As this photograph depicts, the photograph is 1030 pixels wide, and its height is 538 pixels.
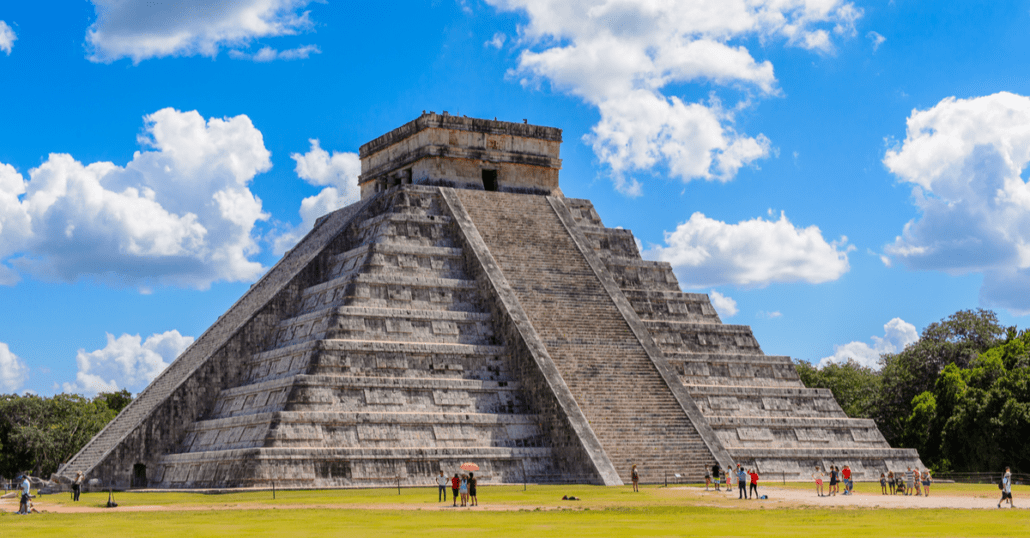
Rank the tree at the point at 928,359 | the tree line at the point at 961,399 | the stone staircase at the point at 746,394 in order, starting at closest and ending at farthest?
the stone staircase at the point at 746,394, the tree line at the point at 961,399, the tree at the point at 928,359

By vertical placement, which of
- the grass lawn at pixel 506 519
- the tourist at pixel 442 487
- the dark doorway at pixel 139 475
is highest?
the dark doorway at pixel 139 475

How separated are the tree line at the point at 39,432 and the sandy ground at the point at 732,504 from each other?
31.5 metres

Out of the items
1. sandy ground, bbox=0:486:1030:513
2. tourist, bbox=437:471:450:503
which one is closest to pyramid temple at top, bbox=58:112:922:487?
sandy ground, bbox=0:486:1030:513

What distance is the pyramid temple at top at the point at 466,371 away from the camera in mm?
28719

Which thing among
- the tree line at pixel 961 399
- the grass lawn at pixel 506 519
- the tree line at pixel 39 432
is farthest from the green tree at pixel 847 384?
the tree line at pixel 39 432

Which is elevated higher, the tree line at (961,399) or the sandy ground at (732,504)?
the tree line at (961,399)

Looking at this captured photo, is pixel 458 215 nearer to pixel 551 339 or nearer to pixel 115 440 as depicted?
pixel 551 339

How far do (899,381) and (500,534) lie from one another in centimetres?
3793

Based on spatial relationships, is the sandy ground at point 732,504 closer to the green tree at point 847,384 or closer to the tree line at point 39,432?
the green tree at point 847,384

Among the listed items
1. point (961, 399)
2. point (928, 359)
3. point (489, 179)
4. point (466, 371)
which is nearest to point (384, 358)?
point (466, 371)

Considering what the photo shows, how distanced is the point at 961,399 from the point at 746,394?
11.9 meters

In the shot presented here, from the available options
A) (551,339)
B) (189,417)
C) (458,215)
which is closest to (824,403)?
(551,339)

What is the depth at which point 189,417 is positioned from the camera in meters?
32.4

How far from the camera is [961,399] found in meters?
41.5
